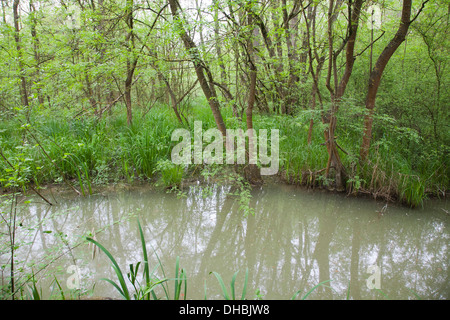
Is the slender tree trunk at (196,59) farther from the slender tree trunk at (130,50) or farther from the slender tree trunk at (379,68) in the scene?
the slender tree trunk at (379,68)

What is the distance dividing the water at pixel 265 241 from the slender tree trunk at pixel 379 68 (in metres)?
0.84

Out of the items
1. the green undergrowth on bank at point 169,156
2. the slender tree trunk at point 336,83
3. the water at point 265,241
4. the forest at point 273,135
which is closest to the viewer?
the water at point 265,241

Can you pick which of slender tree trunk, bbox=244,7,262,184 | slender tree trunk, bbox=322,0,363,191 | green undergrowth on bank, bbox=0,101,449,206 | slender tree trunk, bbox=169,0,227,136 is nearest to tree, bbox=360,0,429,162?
green undergrowth on bank, bbox=0,101,449,206

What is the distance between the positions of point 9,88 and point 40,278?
440 centimetres

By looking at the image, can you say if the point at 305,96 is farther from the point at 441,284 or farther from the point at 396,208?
the point at 441,284

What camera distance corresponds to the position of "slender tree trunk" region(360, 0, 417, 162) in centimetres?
298

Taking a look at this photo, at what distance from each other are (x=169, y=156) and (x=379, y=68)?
3242 millimetres

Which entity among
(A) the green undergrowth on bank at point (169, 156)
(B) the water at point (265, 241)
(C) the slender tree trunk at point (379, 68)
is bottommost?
(B) the water at point (265, 241)

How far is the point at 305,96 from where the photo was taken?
16.9 ft

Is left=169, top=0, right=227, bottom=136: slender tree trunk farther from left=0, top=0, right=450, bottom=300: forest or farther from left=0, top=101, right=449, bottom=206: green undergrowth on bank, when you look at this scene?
left=0, top=101, right=449, bottom=206: green undergrowth on bank

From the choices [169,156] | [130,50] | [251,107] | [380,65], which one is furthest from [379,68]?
[130,50]

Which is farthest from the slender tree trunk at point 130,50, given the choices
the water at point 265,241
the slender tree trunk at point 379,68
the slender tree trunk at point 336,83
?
the slender tree trunk at point 379,68

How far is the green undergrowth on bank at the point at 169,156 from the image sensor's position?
3.43m
